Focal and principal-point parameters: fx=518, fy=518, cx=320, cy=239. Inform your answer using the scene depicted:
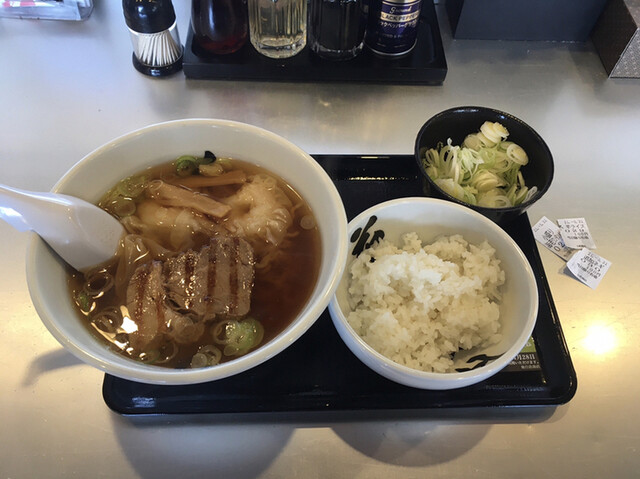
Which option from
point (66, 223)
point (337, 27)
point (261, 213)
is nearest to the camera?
point (66, 223)

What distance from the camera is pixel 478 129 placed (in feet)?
5.15

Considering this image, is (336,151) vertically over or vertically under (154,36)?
under

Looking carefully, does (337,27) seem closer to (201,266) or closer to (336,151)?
(336,151)

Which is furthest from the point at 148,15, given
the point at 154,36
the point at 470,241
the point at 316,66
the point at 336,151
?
the point at 470,241

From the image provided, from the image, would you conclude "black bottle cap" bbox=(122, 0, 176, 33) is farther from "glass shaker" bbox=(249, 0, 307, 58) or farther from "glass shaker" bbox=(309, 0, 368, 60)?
"glass shaker" bbox=(309, 0, 368, 60)

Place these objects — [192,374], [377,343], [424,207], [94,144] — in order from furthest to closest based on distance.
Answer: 1. [94,144]
2. [424,207]
3. [377,343]
4. [192,374]

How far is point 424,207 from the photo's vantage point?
133 centimetres

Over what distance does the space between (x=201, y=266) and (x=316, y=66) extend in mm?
1019

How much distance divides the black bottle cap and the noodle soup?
2.16ft

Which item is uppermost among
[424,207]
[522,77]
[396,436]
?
[424,207]

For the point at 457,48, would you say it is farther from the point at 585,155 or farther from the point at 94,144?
the point at 94,144

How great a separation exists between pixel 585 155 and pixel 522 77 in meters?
0.42

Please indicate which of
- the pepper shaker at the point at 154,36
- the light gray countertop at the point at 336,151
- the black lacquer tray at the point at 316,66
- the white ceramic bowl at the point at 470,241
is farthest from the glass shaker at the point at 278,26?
the white ceramic bowl at the point at 470,241

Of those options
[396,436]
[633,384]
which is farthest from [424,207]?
[633,384]
